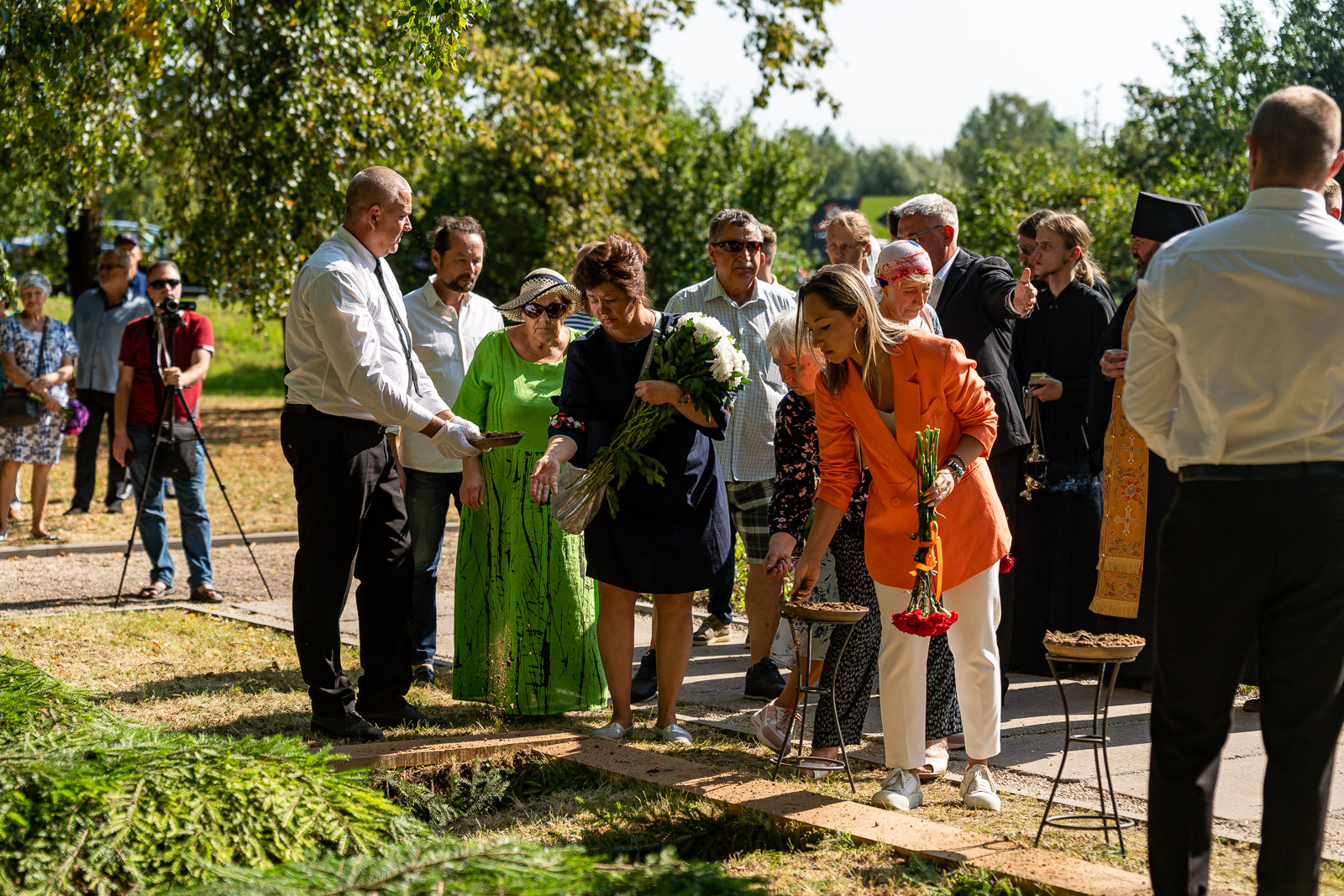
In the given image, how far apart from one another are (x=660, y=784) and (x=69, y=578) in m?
6.46

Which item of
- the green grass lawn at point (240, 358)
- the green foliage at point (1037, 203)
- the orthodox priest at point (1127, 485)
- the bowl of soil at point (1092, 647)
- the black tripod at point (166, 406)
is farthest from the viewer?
the green grass lawn at point (240, 358)

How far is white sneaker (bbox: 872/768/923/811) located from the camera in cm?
409

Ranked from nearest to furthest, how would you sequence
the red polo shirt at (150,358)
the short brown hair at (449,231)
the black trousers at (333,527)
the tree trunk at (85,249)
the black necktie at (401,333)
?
the black trousers at (333,527)
the black necktie at (401,333)
the short brown hair at (449,231)
the red polo shirt at (150,358)
the tree trunk at (85,249)

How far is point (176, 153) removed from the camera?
15.0 meters

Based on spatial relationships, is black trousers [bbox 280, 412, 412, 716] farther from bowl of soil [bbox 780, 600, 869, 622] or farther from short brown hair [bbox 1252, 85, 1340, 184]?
short brown hair [bbox 1252, 85, 1340, 184]

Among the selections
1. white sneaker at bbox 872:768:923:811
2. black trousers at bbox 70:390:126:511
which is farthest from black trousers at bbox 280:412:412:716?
black trousers at bbox 70:390:126:511

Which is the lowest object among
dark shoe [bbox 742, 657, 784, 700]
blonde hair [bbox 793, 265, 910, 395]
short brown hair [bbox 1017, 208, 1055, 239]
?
dark shoe [bbox 742, 657, 784, 700]

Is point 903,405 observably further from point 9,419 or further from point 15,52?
point 9,419

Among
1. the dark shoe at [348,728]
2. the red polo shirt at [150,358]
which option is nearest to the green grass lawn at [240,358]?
the red polo shirt at [150,358]

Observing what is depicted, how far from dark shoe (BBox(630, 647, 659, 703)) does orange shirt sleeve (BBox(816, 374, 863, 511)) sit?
187 centimetres

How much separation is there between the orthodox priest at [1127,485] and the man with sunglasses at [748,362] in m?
1.53

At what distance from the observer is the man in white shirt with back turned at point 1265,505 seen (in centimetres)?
288

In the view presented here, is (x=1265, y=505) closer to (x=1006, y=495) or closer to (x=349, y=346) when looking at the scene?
(x=1006, y=495)

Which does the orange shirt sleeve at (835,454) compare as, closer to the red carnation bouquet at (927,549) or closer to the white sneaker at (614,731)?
the red carnation bouquet at (927,549)
